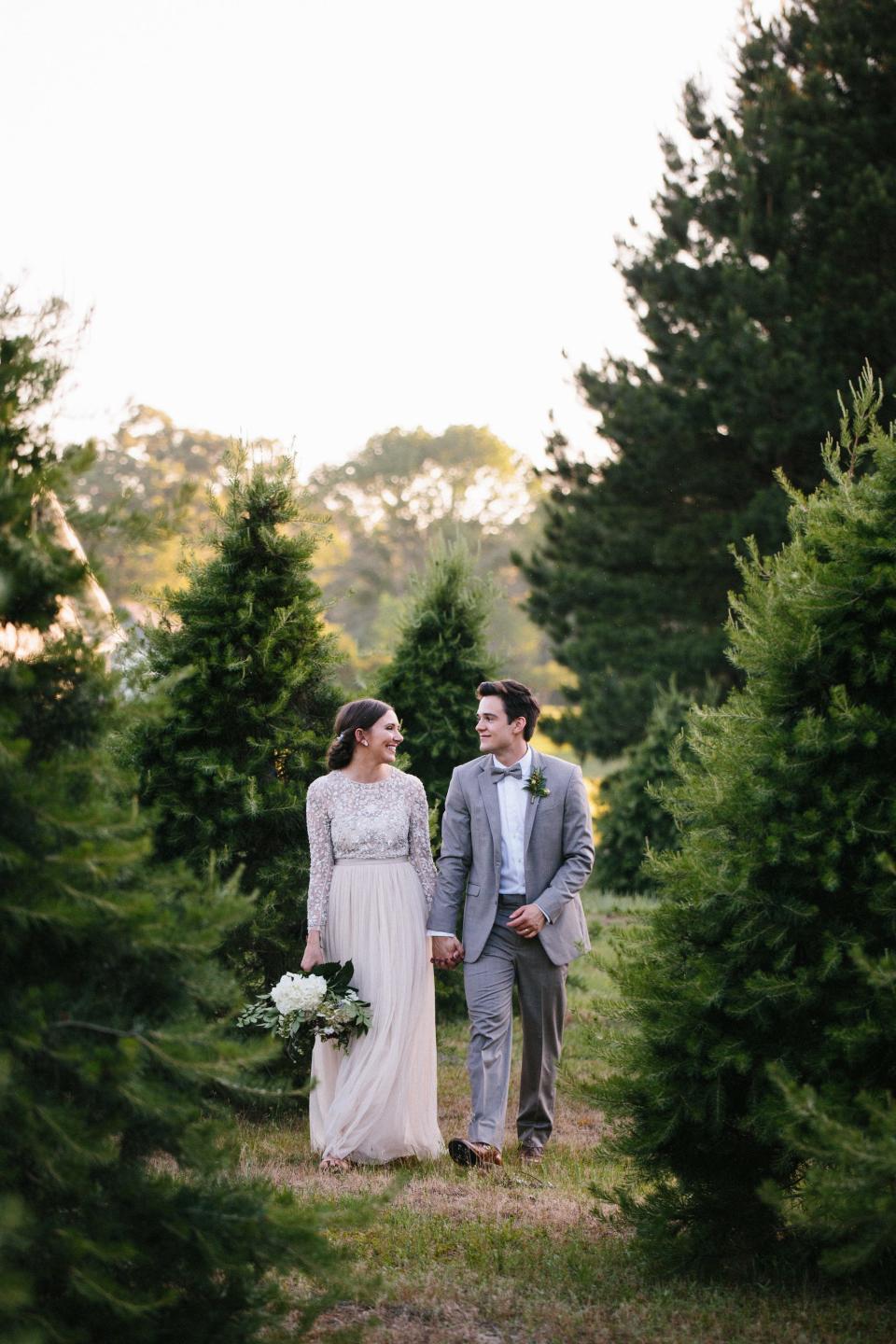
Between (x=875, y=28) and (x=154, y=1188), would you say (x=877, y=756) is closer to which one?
(x=154, y=1188)

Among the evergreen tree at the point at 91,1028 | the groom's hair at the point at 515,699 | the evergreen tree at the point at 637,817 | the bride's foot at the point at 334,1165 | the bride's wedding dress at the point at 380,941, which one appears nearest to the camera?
the evergreen tree at the point at 91,1028

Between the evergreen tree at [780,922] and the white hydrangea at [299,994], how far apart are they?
235cm

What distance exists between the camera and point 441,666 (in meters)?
11.5

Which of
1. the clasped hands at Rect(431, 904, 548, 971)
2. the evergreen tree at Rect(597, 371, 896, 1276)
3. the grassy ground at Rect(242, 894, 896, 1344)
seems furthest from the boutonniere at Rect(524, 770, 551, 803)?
the evergreen tree at Rect(597, 371, 896, 1276)

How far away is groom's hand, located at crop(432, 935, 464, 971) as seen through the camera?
7.25 m

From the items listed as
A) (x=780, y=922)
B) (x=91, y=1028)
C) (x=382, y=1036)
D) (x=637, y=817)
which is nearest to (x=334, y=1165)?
(x=382, y=1036)

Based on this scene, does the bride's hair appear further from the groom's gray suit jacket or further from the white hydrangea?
the white hydrangea

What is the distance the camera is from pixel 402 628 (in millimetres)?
11742

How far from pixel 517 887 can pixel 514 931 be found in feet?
0.79

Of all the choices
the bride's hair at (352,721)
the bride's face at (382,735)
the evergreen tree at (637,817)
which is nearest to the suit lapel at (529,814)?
the bride's face at (382,735)

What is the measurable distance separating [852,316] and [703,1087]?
1891 centimetres

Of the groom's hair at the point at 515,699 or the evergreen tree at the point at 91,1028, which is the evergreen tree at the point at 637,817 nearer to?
the groom's hair at the point at 515,699

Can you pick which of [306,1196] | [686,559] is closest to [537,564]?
[686,559]

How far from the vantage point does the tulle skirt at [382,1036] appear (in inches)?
279
